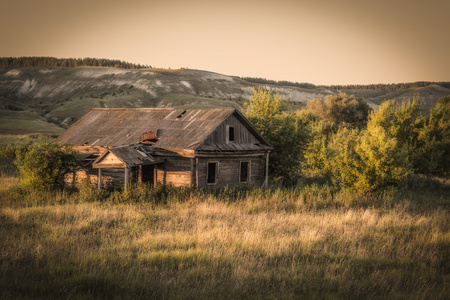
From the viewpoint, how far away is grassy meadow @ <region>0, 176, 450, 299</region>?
6.11 metres

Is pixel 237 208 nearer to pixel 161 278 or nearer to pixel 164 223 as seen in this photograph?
pixel 164 223

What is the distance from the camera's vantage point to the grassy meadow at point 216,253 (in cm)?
611

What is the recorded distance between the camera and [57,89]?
4643 inches

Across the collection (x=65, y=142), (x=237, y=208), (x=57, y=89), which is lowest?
(x=237, y=208)

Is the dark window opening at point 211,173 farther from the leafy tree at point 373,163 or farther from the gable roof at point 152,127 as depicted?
the leafy tree at point 373,163

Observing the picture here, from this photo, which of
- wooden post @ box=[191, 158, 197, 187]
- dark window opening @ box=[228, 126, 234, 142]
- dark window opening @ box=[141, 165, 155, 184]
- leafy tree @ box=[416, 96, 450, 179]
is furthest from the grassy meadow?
leafy tree @ box=[416, 96, 450, 179]

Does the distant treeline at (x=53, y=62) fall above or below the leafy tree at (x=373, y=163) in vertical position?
above

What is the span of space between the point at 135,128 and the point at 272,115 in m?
9.60

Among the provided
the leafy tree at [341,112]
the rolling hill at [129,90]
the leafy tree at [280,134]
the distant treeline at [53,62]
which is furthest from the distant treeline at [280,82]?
the leafy tree at [280,134]

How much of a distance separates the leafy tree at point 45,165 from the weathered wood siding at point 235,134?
7.18 m

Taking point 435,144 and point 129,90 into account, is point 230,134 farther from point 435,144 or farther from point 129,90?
point 129,90

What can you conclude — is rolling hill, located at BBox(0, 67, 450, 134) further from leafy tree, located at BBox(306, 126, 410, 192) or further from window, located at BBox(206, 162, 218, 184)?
leafy tree, located at BBox(306, 126, 410, 192)

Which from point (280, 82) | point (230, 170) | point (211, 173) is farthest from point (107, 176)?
point (280, 82)

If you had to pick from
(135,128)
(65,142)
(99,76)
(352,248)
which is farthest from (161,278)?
(99,76)
